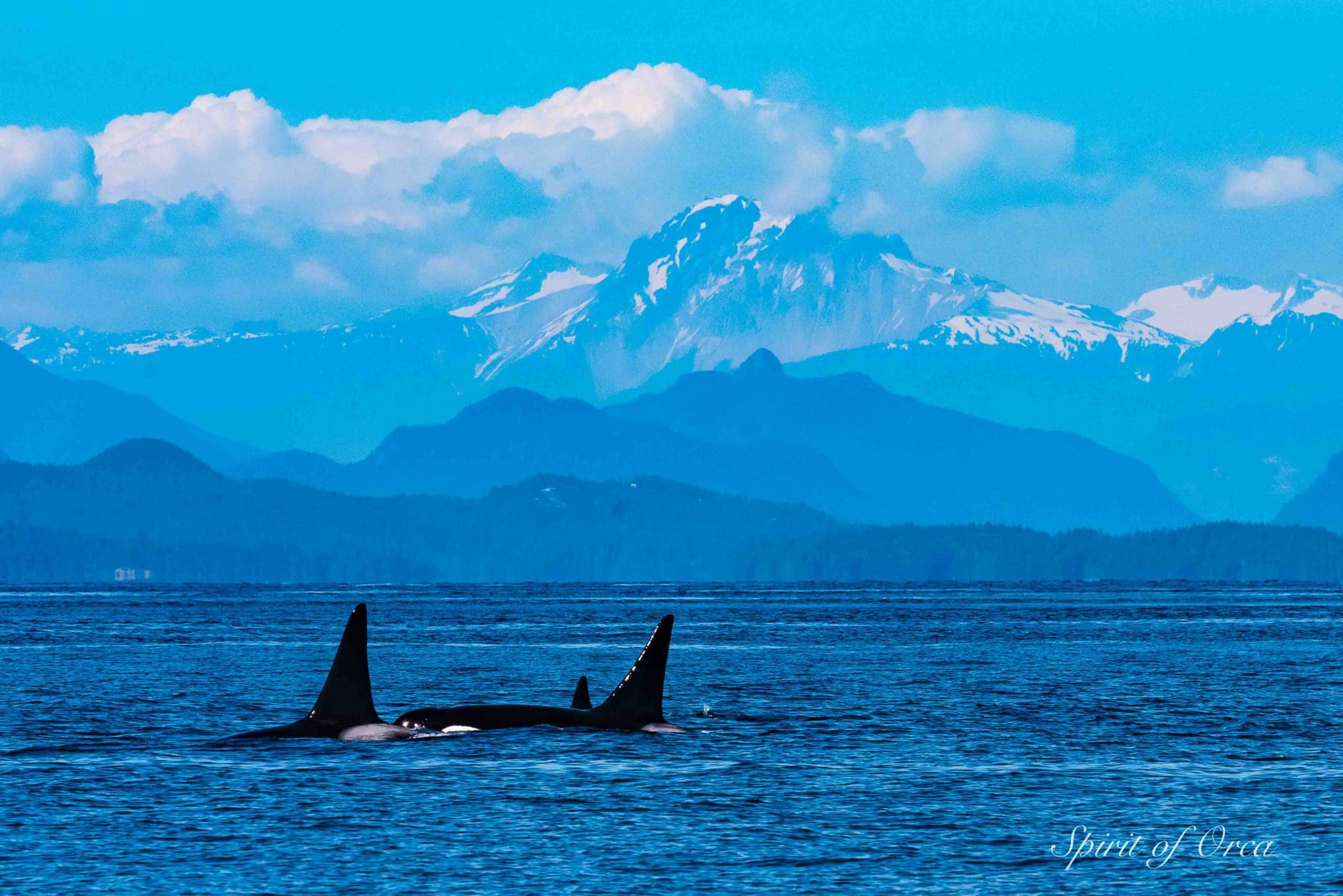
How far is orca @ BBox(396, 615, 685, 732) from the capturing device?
57.9 m

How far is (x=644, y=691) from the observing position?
57688 millimetres

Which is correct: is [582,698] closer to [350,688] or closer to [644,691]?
[644,691]

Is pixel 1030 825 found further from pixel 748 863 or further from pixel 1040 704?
pixel 1040 704

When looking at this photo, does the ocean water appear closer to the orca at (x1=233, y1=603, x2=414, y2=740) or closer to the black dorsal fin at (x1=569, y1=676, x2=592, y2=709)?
the orca at (x1=233, y1=603, x2=414, y2=740)

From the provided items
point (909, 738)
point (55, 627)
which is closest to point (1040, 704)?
point (909, 738)

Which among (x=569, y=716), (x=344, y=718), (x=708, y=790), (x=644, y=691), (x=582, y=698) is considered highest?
(x=644, y=691)

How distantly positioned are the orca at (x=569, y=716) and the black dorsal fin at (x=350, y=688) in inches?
69.2

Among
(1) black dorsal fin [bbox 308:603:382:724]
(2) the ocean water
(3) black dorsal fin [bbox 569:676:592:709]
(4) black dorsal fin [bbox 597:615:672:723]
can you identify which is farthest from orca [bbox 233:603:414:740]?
(4) black dorsal fin [bbox 597:615:672:723]

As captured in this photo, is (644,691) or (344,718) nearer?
(344,718)

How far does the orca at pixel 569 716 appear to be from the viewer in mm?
57906

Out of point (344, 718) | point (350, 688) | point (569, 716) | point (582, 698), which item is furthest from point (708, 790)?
point (582, 698)

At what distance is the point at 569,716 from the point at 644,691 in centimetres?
261

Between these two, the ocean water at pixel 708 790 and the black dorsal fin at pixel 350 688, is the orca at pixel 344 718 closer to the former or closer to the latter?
the black dorsal fin at pixel 350 688

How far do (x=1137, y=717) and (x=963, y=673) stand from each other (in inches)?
1158
